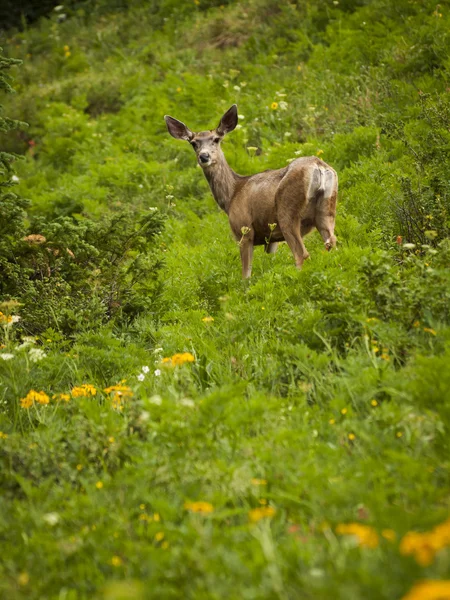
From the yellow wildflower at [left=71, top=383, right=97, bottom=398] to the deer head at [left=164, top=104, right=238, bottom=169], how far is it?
3584 millimetres

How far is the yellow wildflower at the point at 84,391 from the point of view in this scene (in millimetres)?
4926

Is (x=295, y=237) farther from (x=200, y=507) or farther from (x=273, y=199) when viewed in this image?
(x=200, y=507)

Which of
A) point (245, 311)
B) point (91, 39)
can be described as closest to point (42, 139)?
point (91, 39)

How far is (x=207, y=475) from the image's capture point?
3496mm

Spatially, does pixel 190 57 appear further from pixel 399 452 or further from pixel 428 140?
pixel 399 452

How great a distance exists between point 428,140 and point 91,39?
46.8 feet

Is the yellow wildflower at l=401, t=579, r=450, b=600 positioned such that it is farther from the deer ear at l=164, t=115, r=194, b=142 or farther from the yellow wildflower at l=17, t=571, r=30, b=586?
the deer ear at l=164, t=115, r=194, b=142

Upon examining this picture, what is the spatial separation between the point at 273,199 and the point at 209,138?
141cm

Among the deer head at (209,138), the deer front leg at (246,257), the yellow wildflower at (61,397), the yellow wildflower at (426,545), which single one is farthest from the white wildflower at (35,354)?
the deer head at (209,138)

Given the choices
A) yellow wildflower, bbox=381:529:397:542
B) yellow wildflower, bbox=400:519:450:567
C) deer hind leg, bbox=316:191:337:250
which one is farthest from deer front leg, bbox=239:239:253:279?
yellow wildflower, bbox=400:519:450:567

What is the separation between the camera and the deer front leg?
720 cm

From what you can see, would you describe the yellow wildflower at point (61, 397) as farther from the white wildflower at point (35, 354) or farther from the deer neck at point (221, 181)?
the deer neck at point (221, 181)

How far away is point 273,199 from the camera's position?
7.08m

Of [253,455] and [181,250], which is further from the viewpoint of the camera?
[181,250]
